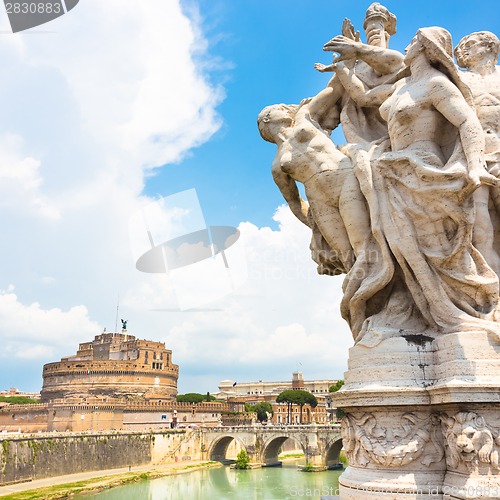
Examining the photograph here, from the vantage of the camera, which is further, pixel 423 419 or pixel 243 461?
pixel 243 461

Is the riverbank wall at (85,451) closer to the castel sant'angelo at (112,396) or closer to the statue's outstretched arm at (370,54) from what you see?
→ the castel sant'angelo at (112,396)

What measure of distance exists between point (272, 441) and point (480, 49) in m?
49.1

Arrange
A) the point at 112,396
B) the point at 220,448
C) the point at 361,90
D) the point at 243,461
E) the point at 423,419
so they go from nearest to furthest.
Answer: the point at 423,419, the point at 361,90, the point at 243,461, the point at 220,448, the point at 112,396

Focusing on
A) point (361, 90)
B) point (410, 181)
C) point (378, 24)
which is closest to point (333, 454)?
point (378, 24)

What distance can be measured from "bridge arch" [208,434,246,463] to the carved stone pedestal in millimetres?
49921

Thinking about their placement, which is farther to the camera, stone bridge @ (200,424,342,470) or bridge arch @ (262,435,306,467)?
bridge arch @ (262,435,306,467)

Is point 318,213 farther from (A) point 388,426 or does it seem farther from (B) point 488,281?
(A) point 388,426

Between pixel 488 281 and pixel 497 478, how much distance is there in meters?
1.39

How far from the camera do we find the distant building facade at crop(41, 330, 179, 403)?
205 feet

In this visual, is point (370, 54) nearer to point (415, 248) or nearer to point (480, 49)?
point (480, 49)

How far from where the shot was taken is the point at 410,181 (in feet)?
14.3

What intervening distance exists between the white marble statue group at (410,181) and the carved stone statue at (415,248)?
1 cm

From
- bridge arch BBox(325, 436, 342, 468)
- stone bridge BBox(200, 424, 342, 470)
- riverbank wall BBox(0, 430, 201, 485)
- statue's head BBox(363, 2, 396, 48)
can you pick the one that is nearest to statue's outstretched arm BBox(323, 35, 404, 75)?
statue's head BBox(363, 2, 396, 48)

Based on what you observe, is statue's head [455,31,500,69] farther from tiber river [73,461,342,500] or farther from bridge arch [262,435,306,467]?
bridge arch [262,435,306,467]
